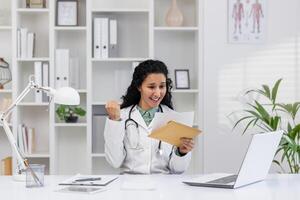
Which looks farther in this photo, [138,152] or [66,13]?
[66,13]

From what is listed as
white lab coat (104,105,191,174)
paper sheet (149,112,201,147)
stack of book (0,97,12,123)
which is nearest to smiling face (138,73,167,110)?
white lab coat (104,105,191,174)

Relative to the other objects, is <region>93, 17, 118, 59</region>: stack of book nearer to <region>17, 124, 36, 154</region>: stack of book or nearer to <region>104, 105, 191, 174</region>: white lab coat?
<region>17, 124, 36, 154</region>: stack of book

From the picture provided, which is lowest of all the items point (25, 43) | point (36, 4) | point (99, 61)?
point (99, 61)

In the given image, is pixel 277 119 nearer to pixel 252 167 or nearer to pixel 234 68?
pixel 234 68


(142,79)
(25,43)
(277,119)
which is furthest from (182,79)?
(25,43)

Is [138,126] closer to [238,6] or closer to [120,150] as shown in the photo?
[120,150]

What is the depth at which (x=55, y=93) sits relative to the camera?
2.53m

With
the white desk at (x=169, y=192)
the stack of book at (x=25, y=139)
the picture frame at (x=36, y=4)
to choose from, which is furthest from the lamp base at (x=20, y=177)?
the picture frame at (x=36, y=4)

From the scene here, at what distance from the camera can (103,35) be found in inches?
175

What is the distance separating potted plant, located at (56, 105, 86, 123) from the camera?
14.8ft

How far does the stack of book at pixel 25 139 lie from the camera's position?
4.46 meters

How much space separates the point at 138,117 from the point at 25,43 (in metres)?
1.57

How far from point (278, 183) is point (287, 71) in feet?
6.24

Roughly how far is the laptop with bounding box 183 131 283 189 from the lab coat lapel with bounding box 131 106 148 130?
2.15ft
